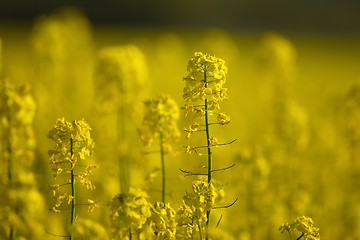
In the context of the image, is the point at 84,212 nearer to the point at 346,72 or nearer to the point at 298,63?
the point at 346,72

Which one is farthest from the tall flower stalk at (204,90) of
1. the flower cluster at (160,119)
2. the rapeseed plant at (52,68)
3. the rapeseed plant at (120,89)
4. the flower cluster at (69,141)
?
the rapeseed plant at (52,68)

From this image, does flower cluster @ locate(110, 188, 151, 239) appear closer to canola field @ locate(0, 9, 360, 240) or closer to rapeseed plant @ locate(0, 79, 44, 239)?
canola field @ locate(0, 9, 360, 240)

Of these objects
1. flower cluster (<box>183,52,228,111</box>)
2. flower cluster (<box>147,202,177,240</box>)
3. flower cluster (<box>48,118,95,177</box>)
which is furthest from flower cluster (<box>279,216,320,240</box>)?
flower cluster (<box>48,118,95,177</box>)

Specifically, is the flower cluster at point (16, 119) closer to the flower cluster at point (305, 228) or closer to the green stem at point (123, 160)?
the green stem at point (123, 160)

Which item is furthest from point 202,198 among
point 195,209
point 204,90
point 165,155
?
point 165,155

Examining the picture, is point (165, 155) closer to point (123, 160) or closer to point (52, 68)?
point (123, 160)

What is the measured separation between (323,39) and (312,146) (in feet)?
90.4

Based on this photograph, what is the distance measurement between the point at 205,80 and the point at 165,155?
2950 millimetres

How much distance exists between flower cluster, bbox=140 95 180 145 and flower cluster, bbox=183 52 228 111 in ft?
1.52

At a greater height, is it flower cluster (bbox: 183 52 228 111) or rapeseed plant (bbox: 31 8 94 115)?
rapeseed plant (bbox: 31 8 94 115)

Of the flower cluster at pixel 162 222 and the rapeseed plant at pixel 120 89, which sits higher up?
the rapeseed plant at pixel 120 89

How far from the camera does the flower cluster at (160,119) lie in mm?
5555

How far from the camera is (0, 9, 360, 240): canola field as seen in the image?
5.06m

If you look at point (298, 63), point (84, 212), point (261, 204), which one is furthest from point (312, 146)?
point (298, 63)
